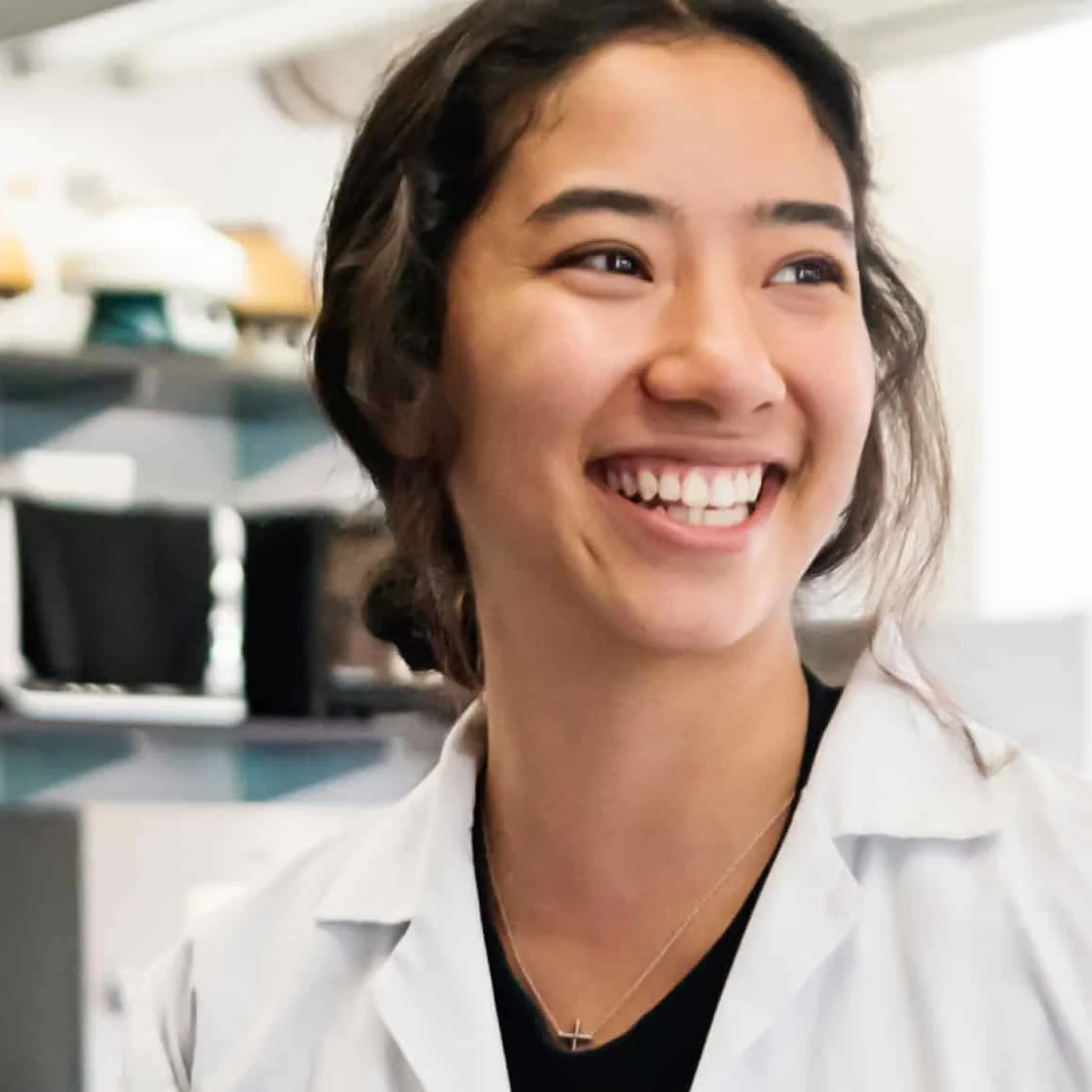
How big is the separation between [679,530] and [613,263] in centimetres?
14

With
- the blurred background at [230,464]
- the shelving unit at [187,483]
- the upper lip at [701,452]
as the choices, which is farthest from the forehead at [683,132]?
the shelving unit at [187,483]

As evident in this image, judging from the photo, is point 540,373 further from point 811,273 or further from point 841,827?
point 841,827

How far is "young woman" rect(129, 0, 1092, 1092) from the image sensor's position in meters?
0.94

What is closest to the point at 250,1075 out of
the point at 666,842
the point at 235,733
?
the point at 666,842

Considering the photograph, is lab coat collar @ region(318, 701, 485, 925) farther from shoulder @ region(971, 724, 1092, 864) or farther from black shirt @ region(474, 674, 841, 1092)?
shoulder @ region(971, 724, 1092, 864)

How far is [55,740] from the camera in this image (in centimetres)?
213

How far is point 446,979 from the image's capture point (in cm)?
105

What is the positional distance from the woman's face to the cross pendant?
0.22 meters

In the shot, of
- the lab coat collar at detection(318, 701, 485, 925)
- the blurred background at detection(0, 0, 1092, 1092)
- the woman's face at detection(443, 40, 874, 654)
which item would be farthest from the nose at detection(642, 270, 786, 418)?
the blurred background at detection(0, 0, 1092, 1092)

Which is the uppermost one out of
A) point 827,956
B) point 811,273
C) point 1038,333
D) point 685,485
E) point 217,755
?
point 811,273

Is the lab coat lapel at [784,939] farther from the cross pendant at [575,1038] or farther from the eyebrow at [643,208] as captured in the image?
the eyebrow at [643,208]

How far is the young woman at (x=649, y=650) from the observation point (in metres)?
0.94

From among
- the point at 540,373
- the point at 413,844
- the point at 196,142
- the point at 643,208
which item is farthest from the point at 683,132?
the point at 196,142

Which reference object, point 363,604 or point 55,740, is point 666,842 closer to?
point 363,604
